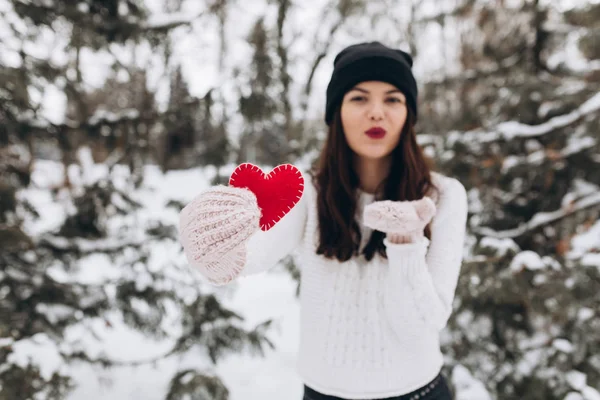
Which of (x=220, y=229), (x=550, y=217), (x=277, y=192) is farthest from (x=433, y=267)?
(x=550, y=217)

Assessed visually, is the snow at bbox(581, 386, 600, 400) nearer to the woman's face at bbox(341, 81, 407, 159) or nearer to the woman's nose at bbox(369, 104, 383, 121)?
the woman's face at bbox(341, 81, 407, 159)

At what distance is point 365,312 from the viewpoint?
1.32 metres

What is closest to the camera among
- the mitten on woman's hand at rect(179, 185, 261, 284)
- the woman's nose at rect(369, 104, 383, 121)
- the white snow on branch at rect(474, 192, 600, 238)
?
the mitten on woman's hand at rect(179, 185, 261, 284)

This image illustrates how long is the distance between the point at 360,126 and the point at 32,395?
2064 millimetres

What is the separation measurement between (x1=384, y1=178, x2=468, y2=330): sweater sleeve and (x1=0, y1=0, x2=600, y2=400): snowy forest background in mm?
1468

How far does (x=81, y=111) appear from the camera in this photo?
305 centimetres

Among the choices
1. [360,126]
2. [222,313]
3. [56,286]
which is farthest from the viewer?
[222,313]

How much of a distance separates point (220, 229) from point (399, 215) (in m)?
0.48

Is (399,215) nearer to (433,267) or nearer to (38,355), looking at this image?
(433,267)

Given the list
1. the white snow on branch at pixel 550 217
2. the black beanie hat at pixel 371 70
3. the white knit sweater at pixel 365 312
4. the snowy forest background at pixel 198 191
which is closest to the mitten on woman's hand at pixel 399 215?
the white knit sweater at pixel 365 312

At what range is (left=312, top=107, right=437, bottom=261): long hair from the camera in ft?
4.42

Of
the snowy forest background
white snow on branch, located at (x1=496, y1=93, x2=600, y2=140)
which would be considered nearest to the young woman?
the snowy forest background

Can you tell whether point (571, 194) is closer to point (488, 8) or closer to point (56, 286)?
point (488, 8)

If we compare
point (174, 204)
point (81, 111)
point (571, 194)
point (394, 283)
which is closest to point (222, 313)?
point (174, 204)
